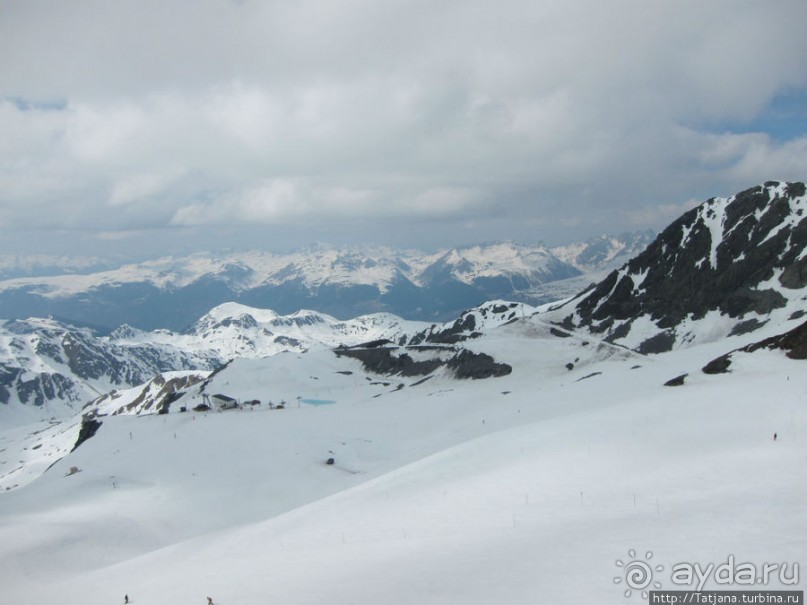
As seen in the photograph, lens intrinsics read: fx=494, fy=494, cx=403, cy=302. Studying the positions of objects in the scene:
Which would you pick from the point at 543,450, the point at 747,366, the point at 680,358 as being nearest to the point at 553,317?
the point at 680,358

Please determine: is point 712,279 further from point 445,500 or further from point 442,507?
point 442,507

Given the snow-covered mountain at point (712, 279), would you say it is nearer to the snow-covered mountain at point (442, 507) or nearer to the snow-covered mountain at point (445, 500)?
the snow-covered mountain at point (445, 500)

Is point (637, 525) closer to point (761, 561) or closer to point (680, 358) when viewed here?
point (761, 561)

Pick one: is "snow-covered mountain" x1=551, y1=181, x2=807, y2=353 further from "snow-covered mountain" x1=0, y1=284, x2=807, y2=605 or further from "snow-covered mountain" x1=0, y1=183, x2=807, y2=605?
"snow-covered mountain" x1=0, y1=284, x2=807, y2=605

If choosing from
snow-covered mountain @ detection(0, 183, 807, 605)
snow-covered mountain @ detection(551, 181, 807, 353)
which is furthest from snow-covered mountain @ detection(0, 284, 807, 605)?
snow-covered mountain @ detection(551, 181, 807, 353)

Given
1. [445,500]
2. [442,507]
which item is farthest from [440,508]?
[445,500]

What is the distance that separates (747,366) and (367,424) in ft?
152

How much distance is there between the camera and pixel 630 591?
1152 cm

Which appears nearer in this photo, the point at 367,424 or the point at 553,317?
the point at 367,424

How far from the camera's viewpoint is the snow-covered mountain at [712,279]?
363ft

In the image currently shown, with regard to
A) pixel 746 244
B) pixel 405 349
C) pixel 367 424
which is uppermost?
pixel 746 244

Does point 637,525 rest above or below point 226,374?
below

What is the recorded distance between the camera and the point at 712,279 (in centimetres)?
12525

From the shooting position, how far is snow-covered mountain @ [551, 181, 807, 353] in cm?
11062
